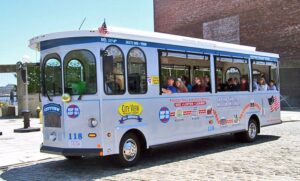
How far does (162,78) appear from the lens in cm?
1050

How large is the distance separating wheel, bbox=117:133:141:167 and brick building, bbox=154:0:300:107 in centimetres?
2709

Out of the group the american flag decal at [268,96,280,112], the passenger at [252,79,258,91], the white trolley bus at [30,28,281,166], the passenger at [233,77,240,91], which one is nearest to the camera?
the white trolley bus at [30,28,281,166]

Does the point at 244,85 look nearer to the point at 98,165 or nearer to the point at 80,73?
the point at 98,165

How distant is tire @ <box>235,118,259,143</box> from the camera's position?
13.6 metres

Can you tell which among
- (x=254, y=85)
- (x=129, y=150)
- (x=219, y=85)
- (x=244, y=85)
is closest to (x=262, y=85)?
(x=254, y=85)

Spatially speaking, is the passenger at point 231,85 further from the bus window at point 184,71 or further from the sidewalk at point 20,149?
the sidewalk at point 20,149

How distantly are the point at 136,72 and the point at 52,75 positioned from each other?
74.3 inches

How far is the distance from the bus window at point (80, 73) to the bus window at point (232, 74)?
15.1ft

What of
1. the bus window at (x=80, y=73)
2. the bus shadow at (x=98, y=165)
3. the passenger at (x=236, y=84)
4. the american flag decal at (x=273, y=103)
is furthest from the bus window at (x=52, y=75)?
the american flag decal at (x=273, y=103)

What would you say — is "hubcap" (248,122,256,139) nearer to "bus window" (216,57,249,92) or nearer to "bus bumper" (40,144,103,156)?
"bus window" (216,57,249,92)

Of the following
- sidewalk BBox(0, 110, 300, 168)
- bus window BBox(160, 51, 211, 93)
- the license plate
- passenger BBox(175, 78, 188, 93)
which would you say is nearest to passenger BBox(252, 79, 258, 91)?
bus window BBox(160, 51, 211, 93)

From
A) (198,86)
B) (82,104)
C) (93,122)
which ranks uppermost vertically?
(198,86)

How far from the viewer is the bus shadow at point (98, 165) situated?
29.6ft

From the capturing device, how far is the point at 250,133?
13812 mm
